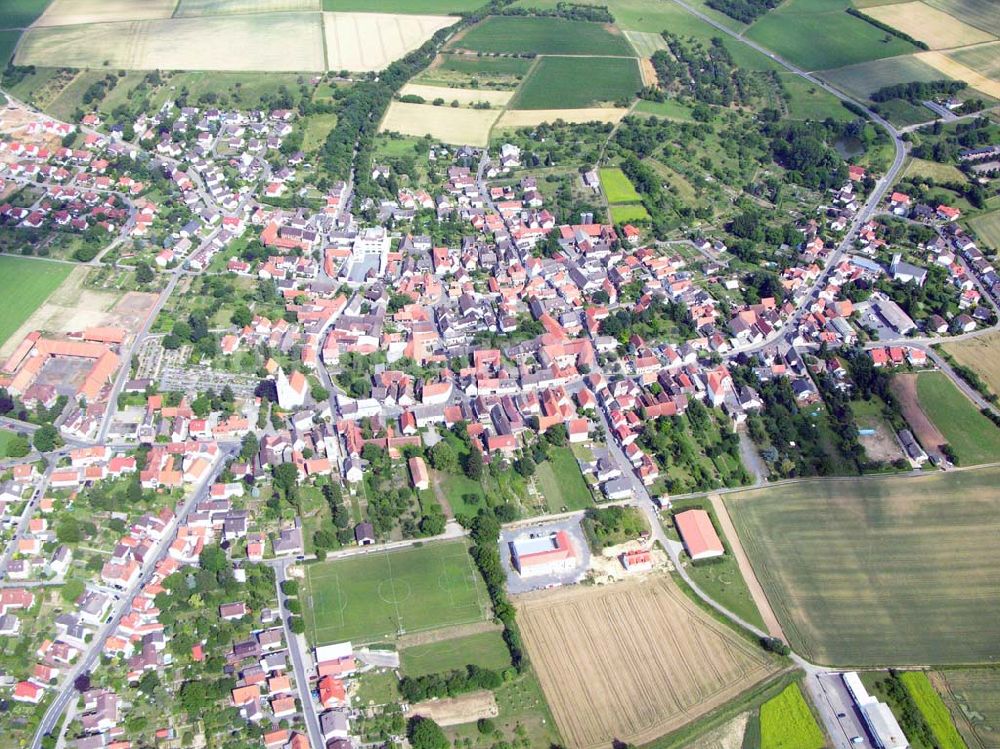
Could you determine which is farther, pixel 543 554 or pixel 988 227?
pixel 988 227

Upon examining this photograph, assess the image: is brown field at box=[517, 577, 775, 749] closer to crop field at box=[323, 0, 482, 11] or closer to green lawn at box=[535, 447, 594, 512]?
green lawn at box=[535, 447, 594, 512]

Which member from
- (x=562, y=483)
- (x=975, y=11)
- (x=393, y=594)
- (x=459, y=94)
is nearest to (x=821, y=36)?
(x=975, y=11)

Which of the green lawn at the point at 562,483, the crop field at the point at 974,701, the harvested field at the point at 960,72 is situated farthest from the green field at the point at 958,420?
the harvested field at the point at 960,72

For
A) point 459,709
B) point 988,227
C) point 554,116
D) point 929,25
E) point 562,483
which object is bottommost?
point 459,709

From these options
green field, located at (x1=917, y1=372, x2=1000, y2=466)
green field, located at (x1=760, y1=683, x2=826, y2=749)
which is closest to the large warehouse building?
green field, located at (x1=760, y1=683, x2=826, y2=749)

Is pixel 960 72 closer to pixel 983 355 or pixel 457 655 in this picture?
pixel 983 355

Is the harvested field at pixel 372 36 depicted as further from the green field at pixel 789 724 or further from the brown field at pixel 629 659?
the green field at pixel 789 724

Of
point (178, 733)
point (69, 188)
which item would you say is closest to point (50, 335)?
point (69, 188)
